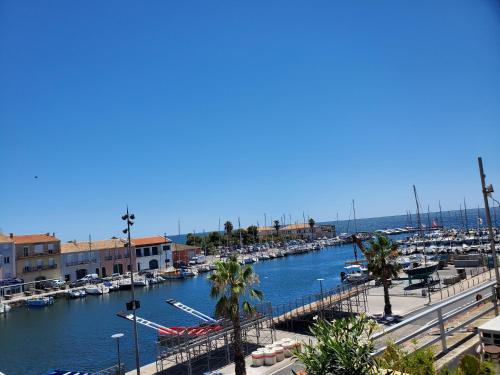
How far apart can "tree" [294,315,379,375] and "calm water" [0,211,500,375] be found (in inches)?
1266

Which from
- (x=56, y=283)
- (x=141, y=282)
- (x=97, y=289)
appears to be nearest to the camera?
(x=97, y=289)

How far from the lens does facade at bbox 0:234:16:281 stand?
262 feet

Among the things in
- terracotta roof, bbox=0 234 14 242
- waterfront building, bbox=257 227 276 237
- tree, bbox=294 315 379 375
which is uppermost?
terracotta roof, bbox=0 234 14 242

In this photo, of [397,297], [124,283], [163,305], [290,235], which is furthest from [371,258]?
[290,235]

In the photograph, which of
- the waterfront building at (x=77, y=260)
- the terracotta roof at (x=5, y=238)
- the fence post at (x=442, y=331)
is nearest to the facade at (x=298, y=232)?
the waterfront building at (x=77, y=260)

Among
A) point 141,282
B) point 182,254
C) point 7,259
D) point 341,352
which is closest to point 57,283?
point 7,259

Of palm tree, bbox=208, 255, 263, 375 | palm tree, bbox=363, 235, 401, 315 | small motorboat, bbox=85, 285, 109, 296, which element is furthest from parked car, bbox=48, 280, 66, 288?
palm tree, bbox=208, 255, 263, 375

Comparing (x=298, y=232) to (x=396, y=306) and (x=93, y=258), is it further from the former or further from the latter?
(x=396, y=306)

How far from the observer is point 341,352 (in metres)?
5.59

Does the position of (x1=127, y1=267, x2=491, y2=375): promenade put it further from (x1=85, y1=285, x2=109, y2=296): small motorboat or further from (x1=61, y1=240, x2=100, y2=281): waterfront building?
(x1=61, y1=240, x2=100, y2=281): waterfront building

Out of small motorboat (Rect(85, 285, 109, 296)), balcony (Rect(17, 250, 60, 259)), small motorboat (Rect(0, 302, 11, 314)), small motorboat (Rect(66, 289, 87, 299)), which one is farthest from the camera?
balcony (Rect(17, 250, 60, 259))

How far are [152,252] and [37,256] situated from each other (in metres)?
28.1

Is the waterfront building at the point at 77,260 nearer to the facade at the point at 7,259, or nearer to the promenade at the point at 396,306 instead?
the facade at the point at 7,259

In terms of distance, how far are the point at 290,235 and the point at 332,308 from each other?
499ft
